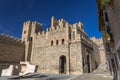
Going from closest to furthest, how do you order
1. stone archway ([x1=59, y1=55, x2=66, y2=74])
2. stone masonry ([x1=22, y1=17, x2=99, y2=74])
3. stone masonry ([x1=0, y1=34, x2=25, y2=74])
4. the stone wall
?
1. stone masonry ([x1=22, y1=17, x2=99, y2=74])
2. stone archway ([x1=59, y1=55, x2=66, y2=74])
3. stone masonry ([x1=0, y1=34, x2=25, y2=74])
4. the stone wall

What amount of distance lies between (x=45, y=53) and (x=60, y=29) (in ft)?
17.4

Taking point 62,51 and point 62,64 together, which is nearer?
point 62,51

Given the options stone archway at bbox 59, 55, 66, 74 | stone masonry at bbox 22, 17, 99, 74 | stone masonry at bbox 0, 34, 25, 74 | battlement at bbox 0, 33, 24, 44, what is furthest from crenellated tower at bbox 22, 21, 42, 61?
stone archway at bbox 59, 55, 66, 74

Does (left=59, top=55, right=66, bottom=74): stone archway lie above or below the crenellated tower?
below

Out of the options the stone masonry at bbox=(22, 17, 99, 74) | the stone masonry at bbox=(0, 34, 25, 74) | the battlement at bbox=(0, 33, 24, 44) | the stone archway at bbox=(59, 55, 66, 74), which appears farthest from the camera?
Result: the battlement at bbox=(0, 33, 24, 44)

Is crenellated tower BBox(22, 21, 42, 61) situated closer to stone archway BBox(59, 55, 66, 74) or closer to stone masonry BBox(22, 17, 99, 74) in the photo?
stone masonry BBox(22, 17, 99, 74)

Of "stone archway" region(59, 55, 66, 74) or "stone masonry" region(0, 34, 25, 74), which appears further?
"stone masonry" region(0, 34, 25, 74)

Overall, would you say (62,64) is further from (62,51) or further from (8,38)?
Answer: (8,38)

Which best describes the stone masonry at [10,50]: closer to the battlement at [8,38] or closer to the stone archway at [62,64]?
the battlement at [8,38]

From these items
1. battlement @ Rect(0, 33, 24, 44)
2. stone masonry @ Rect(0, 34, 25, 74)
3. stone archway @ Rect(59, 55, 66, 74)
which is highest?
battlement @ Rect(0, 33, 24, 44)

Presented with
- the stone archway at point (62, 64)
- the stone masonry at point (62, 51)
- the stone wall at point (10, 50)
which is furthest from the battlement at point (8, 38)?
the stone archway at point (62, 64)

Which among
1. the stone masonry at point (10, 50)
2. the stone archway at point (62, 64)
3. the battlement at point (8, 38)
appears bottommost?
the stone archway at point (62, 64)

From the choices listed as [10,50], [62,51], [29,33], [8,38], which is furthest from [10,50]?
[62,51]

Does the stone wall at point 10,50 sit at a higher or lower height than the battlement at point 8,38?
lower
